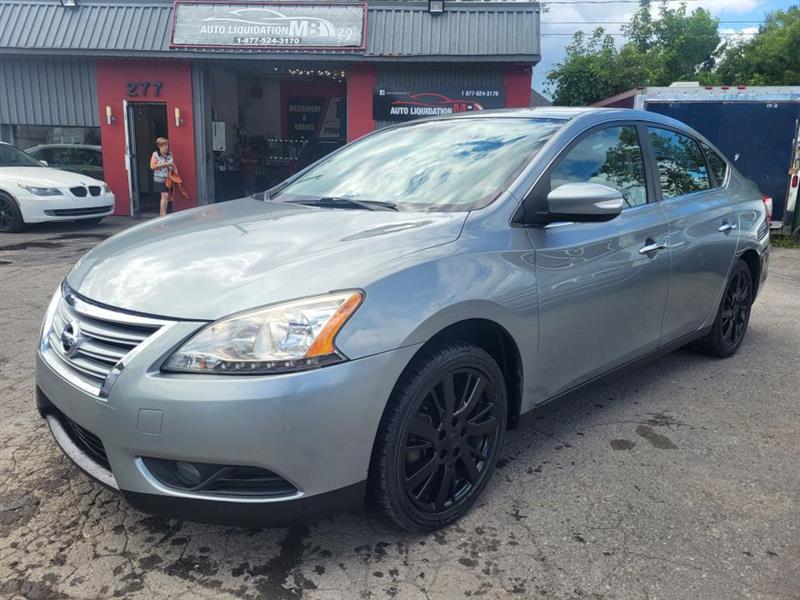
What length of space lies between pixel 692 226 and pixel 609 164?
2.55 feet

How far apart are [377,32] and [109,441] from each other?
12.7 metres

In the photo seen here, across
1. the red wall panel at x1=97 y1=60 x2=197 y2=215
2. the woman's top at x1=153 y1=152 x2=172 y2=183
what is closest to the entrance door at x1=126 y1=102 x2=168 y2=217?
the red wall panel at x1=97 y1=60 x2=197 y2=215

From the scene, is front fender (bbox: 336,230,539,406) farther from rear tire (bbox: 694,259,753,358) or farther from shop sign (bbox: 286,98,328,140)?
shop sign (bbox: 286,98,328,140)

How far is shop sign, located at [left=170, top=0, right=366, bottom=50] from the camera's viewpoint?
13.3 metres

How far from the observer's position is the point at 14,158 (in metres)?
11.7

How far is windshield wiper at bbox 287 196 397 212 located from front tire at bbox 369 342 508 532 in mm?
822

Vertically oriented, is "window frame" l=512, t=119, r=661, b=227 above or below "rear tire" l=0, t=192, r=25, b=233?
above

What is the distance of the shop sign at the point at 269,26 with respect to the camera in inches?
524

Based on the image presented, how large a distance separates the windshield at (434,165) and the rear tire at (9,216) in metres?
8.66

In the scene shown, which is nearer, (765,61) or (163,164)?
(163,164)

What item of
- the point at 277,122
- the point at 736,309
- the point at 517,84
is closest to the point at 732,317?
the point at 736,309

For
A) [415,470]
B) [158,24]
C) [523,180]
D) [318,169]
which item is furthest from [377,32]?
[415,470]

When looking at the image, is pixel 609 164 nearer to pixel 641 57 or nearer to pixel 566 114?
pixel 566 114

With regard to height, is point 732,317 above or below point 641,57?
below
